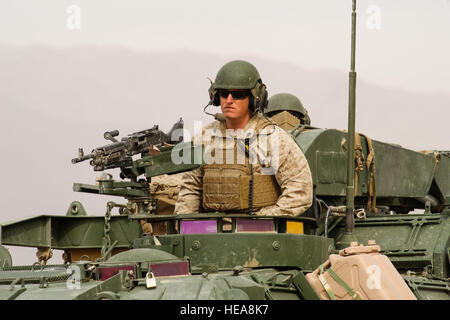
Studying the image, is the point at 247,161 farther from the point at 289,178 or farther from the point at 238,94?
the point at 238,94

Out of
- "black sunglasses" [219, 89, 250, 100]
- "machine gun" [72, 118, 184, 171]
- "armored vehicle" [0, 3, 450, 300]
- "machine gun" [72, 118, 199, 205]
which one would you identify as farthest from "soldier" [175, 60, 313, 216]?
"machine gun" [72, 118, 184, 171]

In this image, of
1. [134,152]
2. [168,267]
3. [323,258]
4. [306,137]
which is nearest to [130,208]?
[134,152]

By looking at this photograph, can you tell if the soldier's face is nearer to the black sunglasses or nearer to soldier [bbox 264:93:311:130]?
the black sunglasses

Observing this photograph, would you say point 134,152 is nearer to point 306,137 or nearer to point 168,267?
point 306,137

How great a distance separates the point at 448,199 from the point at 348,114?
2.20 meters

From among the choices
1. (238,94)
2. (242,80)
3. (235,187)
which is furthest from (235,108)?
(235,187)

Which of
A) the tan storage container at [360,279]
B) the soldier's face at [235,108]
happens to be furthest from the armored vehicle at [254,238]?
the soldier's face at [235,108]

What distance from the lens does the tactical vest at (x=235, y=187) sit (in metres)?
10.5

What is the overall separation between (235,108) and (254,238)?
6.41 ft

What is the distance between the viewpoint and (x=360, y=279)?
8.61 m

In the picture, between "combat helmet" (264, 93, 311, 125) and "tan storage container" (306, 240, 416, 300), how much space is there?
8.83 m

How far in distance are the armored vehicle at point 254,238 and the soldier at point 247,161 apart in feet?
1.10

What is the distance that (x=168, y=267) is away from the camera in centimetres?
829

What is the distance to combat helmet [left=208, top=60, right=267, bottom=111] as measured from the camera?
1085cm
